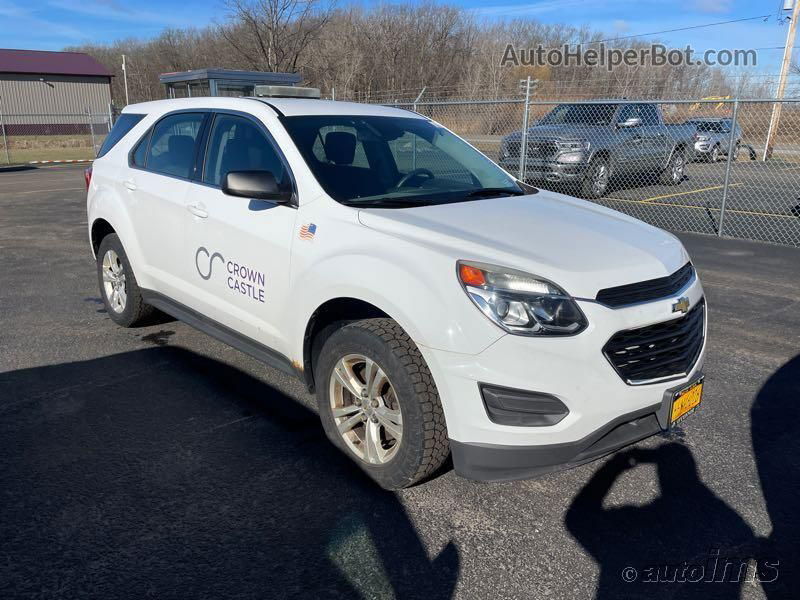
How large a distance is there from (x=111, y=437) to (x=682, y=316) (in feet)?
9.88

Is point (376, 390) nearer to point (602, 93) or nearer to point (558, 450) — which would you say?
point (558, 450)

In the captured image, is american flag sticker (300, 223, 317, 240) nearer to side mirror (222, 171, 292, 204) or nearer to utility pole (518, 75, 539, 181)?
side mirror (222, 171, 292, 204)

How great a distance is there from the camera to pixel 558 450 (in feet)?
8.75

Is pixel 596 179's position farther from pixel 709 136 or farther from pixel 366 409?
pixel 366 409

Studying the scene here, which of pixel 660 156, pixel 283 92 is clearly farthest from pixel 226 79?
pixel 283 92

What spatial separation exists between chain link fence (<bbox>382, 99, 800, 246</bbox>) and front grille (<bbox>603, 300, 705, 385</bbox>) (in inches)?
282

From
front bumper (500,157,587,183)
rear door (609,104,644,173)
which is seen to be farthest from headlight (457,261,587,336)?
rear door (609,104,644,173)

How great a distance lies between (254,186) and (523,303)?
1584mm

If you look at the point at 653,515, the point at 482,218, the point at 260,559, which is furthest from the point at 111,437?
the point at 653,515

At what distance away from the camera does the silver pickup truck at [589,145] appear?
12000 mm

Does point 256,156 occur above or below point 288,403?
above

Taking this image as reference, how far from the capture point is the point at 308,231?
3365 millimetres

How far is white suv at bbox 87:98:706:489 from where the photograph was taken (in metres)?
2.65

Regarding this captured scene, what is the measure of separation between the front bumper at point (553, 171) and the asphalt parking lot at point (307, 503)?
7664 millimetres
